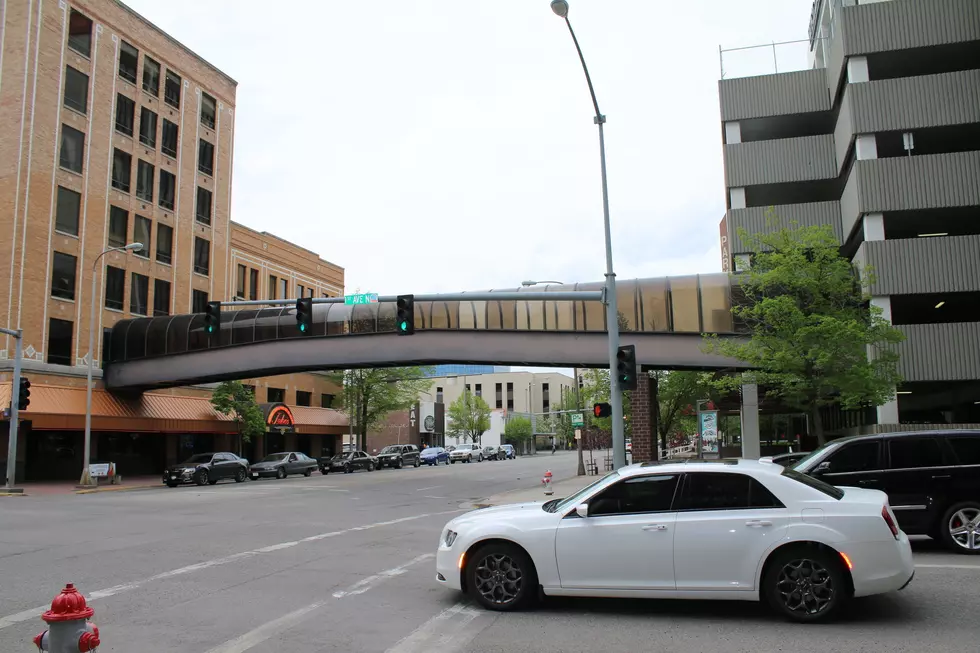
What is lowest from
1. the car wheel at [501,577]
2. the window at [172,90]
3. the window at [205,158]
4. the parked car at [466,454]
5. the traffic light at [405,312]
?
the parked car at [466,454]

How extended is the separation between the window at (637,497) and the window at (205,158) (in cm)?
4538

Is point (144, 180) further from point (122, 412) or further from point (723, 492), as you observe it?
point (723, 492)

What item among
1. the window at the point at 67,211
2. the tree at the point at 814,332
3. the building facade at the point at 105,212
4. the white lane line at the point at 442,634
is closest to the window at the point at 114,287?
the building facade at the point at 105,212

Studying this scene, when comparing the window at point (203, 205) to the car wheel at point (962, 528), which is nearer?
the car wheel at point (962, 528)

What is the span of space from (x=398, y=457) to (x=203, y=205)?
21509 mm

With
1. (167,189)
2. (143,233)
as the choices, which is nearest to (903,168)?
(143,233)

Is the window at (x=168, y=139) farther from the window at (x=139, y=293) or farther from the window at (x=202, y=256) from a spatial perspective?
the window at (x=139, y=293)

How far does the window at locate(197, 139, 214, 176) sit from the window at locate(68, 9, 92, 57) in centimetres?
908

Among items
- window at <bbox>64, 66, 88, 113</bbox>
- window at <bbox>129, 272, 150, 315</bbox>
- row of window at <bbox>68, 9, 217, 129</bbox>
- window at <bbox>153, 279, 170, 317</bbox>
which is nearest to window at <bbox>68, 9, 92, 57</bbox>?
row of window at <bbox>68, 9, 217, 129</bbox>

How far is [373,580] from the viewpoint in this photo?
9.81 m

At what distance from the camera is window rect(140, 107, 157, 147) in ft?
141

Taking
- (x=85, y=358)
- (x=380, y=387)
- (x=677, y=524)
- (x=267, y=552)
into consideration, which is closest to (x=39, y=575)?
(x=267, y=552)

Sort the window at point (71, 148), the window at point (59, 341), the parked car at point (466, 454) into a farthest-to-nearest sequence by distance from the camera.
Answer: the parked car at point (466, 454), the window at point (71, 148), the window at point (59, 341)

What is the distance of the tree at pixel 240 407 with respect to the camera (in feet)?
144
